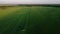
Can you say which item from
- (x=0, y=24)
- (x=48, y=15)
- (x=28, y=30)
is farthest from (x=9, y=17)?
(x=48, y=15)

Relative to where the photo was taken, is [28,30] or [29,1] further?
[29,1]

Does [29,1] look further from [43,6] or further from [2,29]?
[2,29]

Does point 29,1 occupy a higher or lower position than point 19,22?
higher

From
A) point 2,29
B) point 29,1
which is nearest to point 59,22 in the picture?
point 29,1

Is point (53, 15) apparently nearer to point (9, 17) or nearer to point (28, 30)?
point (28, 30)

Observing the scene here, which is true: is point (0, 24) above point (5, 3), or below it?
below
